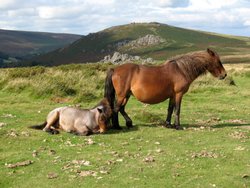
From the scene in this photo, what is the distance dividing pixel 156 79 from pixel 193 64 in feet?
4.39

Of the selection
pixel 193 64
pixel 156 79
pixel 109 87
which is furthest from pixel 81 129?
pixel 193 64

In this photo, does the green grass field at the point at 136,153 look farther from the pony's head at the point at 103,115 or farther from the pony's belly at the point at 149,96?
the pony's belly at the point at 149,96

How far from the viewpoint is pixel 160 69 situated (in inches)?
528

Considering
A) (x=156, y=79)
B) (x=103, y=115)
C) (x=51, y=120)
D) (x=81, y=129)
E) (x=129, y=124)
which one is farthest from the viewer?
(x=129, y=124)

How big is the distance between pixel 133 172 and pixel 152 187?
88 cm

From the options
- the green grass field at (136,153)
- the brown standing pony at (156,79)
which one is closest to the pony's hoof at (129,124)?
the brown standing pony at (156,79)

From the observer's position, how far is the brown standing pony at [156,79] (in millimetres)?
13086

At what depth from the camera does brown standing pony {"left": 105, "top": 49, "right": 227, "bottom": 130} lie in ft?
42.9

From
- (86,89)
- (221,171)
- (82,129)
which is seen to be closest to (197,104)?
(86,89)

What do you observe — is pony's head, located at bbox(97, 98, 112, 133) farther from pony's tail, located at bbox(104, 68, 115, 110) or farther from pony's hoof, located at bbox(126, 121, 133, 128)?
pony's hoof, located at bbox(126, 121, 133, 128)

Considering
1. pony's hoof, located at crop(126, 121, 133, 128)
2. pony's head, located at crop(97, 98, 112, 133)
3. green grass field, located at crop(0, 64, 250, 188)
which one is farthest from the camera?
pony's hoof, located at crop(126, 121, 133, 128)

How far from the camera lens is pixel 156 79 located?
43.2 ft

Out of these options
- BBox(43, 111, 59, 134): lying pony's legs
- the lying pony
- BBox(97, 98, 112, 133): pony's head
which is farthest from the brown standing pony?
BBox(43, 111, 59, 134): lying pony's legs

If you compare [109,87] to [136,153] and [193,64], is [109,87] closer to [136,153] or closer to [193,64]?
[193,64]
